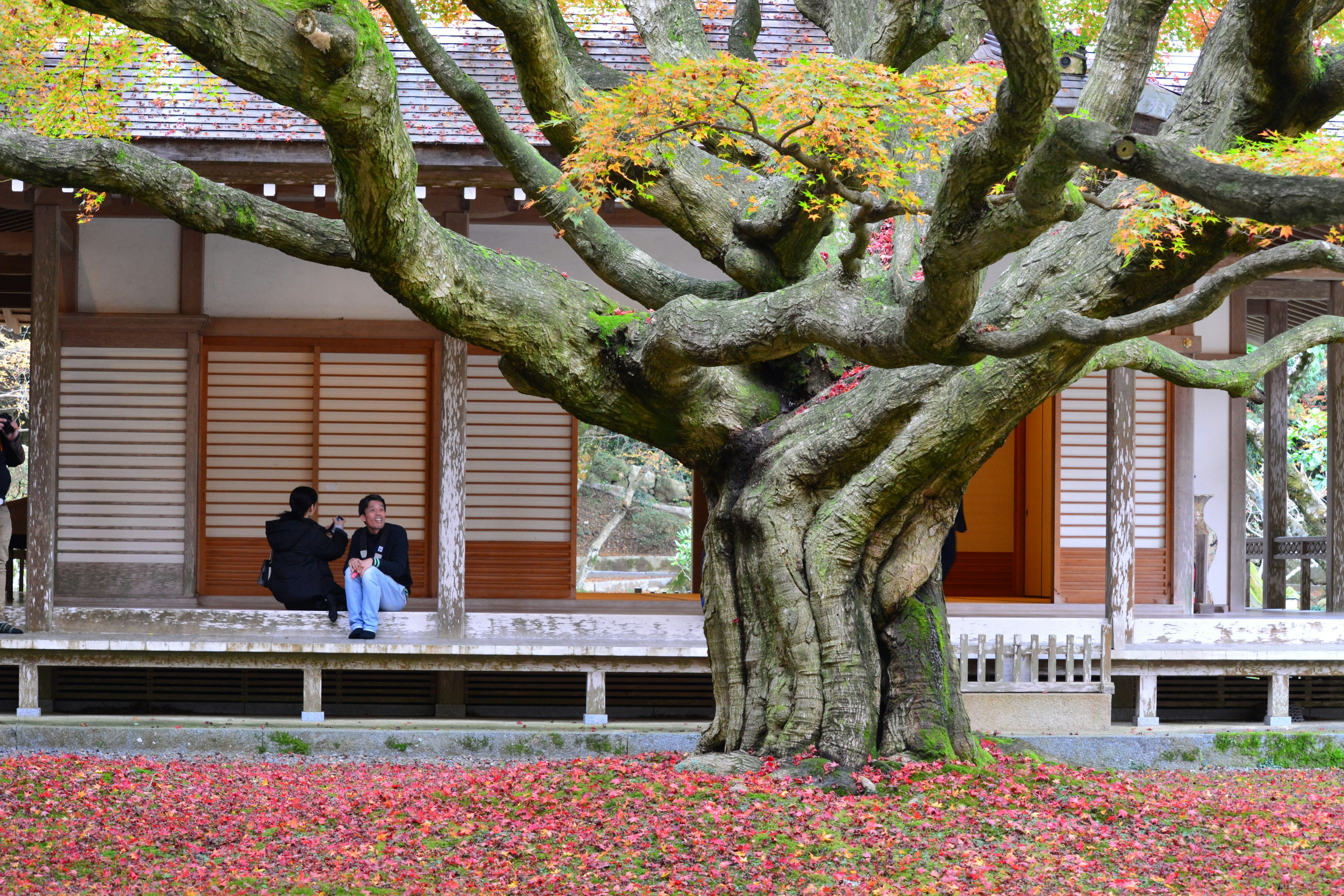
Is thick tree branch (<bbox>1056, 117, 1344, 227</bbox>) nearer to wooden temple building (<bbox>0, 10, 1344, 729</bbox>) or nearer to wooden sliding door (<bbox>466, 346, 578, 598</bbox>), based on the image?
wooden temple building (<bbox>0, 10, 1344, 729</bbox>)

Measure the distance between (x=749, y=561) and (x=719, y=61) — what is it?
2802 millimetres

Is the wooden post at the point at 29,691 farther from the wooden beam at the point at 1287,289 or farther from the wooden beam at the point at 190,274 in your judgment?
the wooden beam at the point at 1287,289

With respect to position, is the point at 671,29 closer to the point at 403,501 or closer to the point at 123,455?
the point at 403,501

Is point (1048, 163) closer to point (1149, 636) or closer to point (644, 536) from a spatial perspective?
point (1149, 636)

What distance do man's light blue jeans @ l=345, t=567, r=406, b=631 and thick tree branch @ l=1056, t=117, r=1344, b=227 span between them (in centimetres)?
706

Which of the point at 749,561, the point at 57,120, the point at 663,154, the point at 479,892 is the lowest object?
the point at 479,892

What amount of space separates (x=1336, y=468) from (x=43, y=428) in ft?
38.0

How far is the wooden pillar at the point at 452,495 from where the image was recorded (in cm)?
909

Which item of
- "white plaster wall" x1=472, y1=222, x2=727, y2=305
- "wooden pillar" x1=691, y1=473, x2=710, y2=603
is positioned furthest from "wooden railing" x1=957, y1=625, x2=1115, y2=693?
"white plaster wall" x1=472, y1=222, x2=727, y2=305

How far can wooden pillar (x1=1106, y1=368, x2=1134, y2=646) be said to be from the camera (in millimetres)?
9422

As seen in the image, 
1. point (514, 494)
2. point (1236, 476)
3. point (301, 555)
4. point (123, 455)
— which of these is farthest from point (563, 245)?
point (1236, 476)

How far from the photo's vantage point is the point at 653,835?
18.3 ft

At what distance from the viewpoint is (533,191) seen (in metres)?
6.76

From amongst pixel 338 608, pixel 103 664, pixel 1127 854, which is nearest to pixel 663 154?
pixel 1127 854
